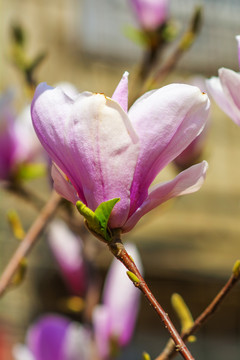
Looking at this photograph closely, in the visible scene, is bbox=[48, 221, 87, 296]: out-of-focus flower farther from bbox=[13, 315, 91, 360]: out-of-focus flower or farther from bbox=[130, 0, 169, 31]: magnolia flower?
bbox=[130, 0, 169, 31]: magnolia flower

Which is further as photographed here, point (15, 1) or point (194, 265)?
point (15, 1)

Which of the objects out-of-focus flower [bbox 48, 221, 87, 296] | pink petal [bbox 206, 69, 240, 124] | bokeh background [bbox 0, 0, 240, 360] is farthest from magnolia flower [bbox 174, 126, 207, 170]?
bokeh background [bbox 0, 0, 240, 360]

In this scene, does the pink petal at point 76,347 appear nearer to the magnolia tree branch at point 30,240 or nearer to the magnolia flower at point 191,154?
the magnolia tree branch at point 30,240

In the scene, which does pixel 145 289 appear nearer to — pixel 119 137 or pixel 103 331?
pixel 119 137

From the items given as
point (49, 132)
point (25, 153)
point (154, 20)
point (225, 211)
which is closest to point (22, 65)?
point (25, 153)

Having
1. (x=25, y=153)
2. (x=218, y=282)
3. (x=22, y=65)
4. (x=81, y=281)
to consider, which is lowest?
(x=218, y=282)

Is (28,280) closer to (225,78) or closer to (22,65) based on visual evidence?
(22,65)

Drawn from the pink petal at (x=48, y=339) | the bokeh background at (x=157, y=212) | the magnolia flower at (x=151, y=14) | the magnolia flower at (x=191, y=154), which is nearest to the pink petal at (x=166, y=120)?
the pink petal at (x=48, y=339)
